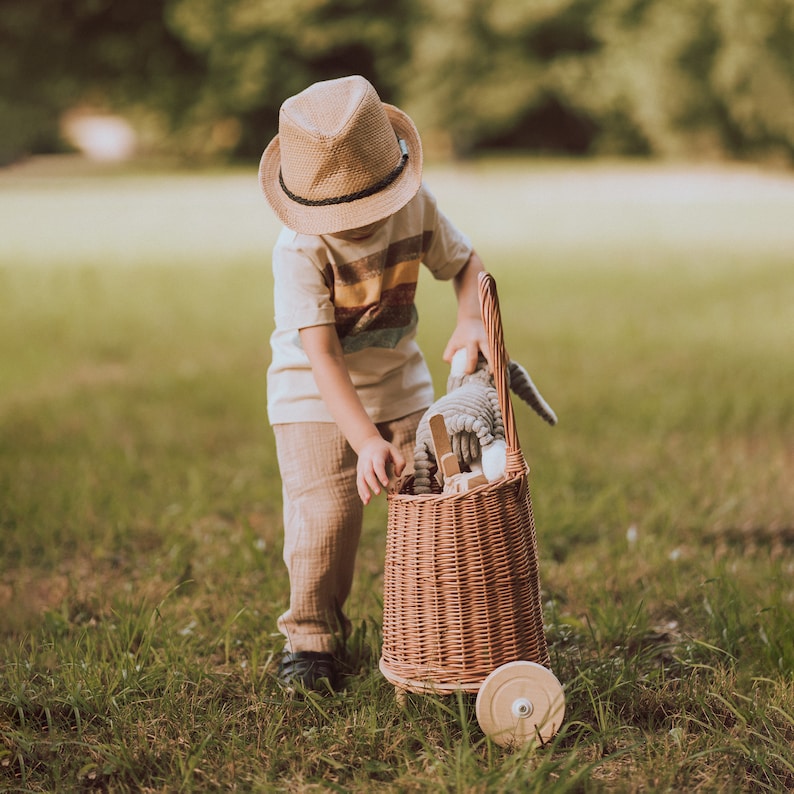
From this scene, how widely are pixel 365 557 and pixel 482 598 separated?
1.23m

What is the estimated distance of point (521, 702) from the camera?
2172 millimetres

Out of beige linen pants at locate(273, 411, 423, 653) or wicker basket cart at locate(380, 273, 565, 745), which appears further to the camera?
beige linen pants at locate(273, 411, 423, 653)

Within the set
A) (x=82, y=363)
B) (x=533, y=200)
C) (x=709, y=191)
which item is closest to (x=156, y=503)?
(x=82, y=363)

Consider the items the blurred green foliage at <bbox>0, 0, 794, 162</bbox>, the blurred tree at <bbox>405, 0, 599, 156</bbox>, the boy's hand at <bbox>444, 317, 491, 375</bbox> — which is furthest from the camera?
the blurred tree at <bbox>405, 0, 599, 156</bbox>

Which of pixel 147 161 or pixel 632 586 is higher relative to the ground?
pixel 147 161

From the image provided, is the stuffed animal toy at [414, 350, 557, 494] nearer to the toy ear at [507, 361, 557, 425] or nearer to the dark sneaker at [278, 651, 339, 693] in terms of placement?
the toy ear at [507, 361, 557, 425]

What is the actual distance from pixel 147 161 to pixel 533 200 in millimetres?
18415

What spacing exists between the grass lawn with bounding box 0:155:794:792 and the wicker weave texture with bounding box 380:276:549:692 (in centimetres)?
11

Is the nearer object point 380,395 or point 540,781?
point 540,781

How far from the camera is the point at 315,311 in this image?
7.89 feet

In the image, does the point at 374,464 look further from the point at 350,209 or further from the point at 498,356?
the point at 350,209

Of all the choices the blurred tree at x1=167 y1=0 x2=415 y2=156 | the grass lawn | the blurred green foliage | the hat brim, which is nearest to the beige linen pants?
the grass lawn

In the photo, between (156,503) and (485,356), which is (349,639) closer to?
(485,356)

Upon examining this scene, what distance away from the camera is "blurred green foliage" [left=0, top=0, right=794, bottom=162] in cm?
2827
